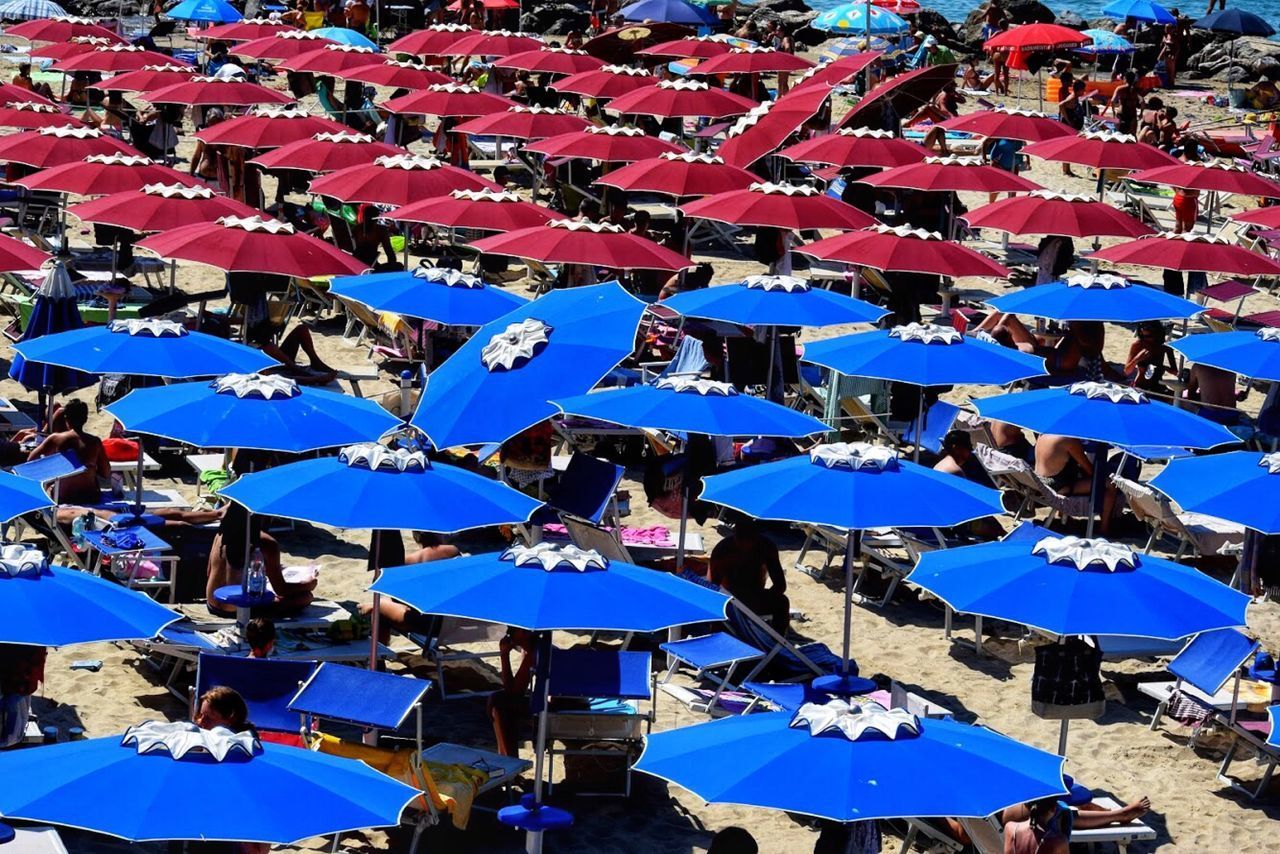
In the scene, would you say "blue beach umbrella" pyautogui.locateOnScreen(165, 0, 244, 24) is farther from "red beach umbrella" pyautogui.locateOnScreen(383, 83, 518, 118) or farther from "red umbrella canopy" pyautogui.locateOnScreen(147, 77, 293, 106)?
"red beach umbrella" pyautogui.locateOnScreen(383, 83, 518, 118)

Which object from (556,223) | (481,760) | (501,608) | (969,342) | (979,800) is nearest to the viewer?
(979,800)

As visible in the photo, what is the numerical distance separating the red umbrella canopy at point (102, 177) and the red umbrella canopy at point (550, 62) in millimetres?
8269

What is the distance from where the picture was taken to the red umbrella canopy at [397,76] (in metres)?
22.6

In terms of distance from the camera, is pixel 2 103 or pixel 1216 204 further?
pixel 1216 204

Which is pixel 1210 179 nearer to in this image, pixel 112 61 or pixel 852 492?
pixel 852 492

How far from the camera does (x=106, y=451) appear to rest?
12125 millimetres

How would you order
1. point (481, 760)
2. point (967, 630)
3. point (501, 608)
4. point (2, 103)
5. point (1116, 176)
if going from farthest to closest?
point (1116, 176) < point (2, 103) < point (967, 630) < point (481, 760) < point (501, 608)

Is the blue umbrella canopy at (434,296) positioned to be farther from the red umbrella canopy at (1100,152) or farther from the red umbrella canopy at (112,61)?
the red umbrella canopy at (112,61)

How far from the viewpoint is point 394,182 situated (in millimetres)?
16062

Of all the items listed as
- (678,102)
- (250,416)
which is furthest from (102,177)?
(678,102)

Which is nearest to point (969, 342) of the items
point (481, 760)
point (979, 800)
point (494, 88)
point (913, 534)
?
point (913, 534)

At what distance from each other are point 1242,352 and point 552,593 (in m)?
7.28

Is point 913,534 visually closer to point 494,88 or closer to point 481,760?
point 481,760

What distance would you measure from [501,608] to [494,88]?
59.6 feet
